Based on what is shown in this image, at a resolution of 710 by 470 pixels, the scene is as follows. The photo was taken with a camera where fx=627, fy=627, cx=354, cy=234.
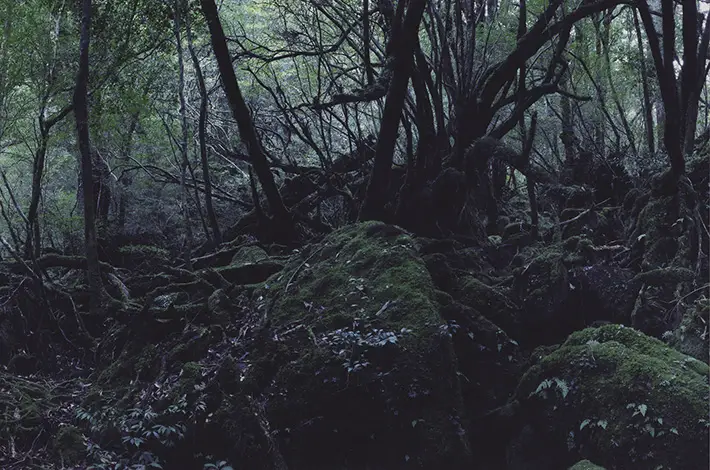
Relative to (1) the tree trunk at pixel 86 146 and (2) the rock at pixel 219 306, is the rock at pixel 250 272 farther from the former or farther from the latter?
(1) the tree trunk at pixel 86 146

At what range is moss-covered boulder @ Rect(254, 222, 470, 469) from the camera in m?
4.79

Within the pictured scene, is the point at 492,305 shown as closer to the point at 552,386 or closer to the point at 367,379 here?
the point at 552,386

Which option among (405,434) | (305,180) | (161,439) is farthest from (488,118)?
(161,439)

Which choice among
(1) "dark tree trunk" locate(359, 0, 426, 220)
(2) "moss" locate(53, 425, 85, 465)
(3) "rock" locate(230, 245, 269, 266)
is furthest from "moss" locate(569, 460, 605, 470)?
(3) "rock" locate(230, 245, 269, 266)

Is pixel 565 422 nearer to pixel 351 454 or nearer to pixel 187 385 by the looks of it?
pixel 351 454

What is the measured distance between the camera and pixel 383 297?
224 inches

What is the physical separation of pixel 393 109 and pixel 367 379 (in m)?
3.28

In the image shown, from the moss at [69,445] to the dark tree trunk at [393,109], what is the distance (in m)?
4.12

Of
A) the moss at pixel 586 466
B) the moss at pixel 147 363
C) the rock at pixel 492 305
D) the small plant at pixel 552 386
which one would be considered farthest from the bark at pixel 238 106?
the moss at pixel 586 466

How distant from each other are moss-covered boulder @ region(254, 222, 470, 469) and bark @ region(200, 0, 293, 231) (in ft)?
10.2

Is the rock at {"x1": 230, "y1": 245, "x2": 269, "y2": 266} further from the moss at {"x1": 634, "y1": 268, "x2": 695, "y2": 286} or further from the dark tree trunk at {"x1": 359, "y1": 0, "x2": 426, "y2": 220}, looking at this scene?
the moss at {"x1": 634, "y1": 268, "x2": 695, "y2": 286}

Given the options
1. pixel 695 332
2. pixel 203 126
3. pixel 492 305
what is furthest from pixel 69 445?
pixel 695 332

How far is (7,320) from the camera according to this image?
7.51 meters

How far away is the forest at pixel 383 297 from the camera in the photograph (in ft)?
15.6
